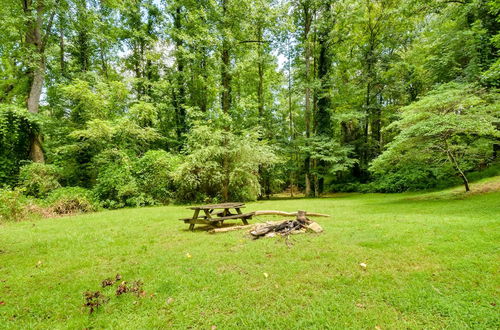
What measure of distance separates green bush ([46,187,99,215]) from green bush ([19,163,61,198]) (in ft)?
1.85

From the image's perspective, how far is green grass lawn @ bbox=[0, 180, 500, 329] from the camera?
2.36 m

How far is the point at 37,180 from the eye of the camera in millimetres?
9891

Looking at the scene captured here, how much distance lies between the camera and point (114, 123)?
41.5 ft

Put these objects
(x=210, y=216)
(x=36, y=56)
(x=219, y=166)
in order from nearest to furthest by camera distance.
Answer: (x=210, y=216)
(x=36, y=56)
(x=219, y=166)

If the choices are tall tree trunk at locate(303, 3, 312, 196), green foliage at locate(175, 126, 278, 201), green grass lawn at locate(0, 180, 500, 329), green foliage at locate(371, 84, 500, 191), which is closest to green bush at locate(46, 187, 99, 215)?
green grass lawn at locate(0, 180, 500, 329)

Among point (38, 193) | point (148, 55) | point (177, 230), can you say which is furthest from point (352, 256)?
point (148, 55)

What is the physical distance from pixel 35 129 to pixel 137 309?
13.4m

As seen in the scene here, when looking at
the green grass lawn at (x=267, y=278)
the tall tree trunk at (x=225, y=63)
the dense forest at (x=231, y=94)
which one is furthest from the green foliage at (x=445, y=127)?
the tall tree trunk at (x=225, y=63)

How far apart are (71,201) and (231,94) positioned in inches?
559

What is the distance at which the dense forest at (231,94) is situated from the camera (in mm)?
10266

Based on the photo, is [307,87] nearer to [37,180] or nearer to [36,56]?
[36,56]

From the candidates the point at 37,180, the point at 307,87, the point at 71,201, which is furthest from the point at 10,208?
the point at 307,87

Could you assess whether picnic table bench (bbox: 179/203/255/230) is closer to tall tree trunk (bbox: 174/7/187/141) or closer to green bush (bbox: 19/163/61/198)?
green bush (bbox: 19/163/61/198)

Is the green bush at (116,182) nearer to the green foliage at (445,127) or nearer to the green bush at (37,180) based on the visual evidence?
the green bush at (37,180)
